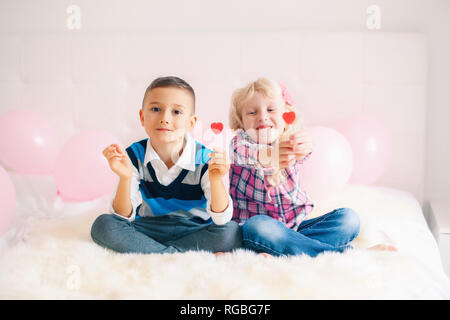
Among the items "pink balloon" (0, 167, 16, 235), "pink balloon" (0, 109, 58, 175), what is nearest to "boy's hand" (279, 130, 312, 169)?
"pink balloon" (0, 167, 16, 235)

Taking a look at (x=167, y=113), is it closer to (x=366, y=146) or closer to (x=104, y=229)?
(x=104, y=229)

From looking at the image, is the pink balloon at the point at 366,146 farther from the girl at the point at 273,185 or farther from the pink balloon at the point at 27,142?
the pink balloon at the point at 27,142

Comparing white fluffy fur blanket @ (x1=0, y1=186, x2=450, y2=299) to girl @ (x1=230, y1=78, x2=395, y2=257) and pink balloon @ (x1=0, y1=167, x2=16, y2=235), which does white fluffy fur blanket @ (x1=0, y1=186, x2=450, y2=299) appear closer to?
girl @ (x1=230, y1=78, x2=395, y2=257)

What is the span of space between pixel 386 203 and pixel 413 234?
28cm

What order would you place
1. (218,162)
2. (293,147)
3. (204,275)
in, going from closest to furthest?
(204,275) < (218,162) < (293,147)

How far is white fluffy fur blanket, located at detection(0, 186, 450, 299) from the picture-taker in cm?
89

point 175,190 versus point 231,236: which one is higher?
point 175,190

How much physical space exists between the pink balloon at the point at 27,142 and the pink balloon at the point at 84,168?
247mm

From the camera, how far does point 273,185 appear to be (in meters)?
1.30

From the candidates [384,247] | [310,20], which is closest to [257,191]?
[384,247]

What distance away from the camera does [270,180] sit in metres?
1.30

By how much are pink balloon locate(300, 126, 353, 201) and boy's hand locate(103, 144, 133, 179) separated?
2.25 feet

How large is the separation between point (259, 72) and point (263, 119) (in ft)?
2.55
